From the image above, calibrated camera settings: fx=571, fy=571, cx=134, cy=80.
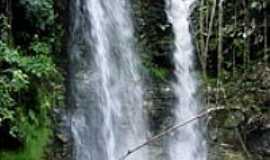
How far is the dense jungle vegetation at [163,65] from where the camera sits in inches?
232

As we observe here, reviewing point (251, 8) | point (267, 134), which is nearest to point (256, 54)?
point (251, 8)

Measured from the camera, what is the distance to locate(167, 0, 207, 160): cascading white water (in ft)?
24.0

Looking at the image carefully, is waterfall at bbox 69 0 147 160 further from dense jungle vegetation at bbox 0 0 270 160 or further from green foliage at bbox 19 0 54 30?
green foliage at bbox 19 0 54 30

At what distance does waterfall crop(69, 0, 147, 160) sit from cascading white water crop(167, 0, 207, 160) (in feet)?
1.58

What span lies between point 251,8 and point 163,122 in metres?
1.83

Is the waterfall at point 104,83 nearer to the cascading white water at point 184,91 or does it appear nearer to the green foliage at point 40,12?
the cascading white water at point 184,91

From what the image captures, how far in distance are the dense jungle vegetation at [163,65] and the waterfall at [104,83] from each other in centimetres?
18

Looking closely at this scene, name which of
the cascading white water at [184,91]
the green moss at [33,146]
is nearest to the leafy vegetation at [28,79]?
the green moss at [33,146]

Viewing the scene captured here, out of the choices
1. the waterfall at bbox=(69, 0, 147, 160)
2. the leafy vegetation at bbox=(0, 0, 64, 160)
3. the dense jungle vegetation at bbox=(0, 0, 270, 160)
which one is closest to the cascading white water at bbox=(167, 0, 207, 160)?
the dense jungle vegetation at bbox=(0, 0, 270, 160)

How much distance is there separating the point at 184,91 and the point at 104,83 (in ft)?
3.56

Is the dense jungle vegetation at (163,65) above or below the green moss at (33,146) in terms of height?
above

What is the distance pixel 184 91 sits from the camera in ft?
24.4

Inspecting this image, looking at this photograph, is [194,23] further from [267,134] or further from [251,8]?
[267,134]

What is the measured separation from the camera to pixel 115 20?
7.40 metres
